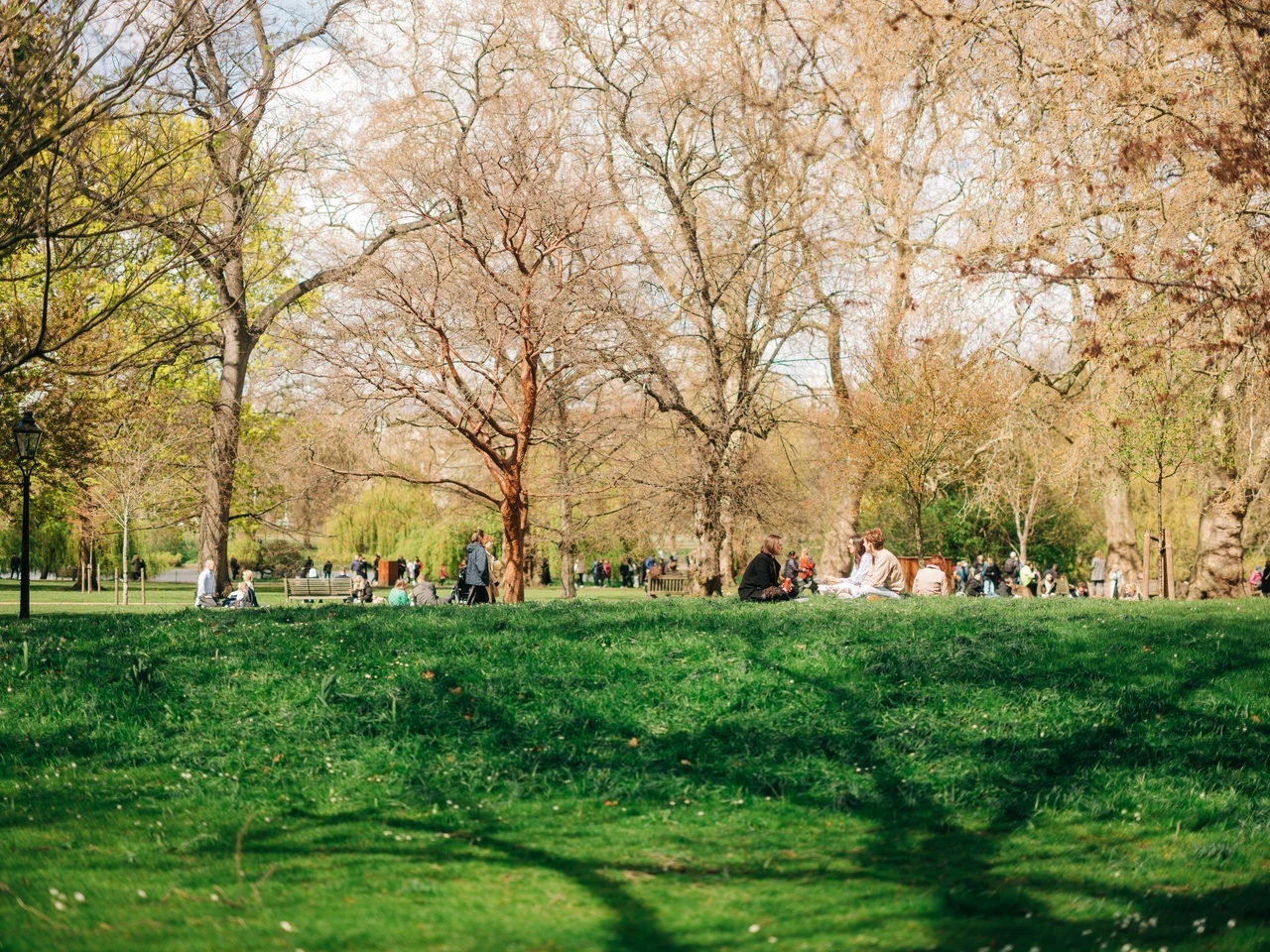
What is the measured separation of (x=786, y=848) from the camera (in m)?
6.78

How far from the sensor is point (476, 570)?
19.6 metres

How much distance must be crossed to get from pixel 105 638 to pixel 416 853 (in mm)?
6076

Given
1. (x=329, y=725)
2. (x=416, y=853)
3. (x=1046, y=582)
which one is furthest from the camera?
(x=1046, y=582)

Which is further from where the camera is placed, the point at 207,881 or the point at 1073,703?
the point at 1073,703

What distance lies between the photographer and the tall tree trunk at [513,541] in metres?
21.0

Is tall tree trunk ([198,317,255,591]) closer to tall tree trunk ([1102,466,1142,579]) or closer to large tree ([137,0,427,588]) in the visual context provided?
large tree ([137,0,427,588])

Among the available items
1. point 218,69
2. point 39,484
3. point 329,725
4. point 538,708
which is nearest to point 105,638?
point 329,725

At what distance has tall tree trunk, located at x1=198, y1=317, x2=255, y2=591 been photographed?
93.5 ft

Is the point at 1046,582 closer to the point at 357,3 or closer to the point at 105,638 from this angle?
the point at 357,3

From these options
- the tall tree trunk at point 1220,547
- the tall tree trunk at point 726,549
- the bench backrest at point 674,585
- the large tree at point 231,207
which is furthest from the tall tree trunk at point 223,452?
Answer: the tall tree trunk at point 1220,547

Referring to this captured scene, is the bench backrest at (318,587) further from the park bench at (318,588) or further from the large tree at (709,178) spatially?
the large tree at (709,178)

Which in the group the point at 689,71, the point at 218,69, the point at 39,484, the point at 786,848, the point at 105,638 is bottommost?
the point at 786,848

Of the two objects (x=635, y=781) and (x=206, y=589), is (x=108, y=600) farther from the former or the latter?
(x=635, y=781)

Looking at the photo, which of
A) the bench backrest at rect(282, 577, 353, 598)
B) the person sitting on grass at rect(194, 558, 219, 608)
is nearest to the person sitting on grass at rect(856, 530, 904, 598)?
the person sitting on grass at rect(194, 558, 219, 608)
